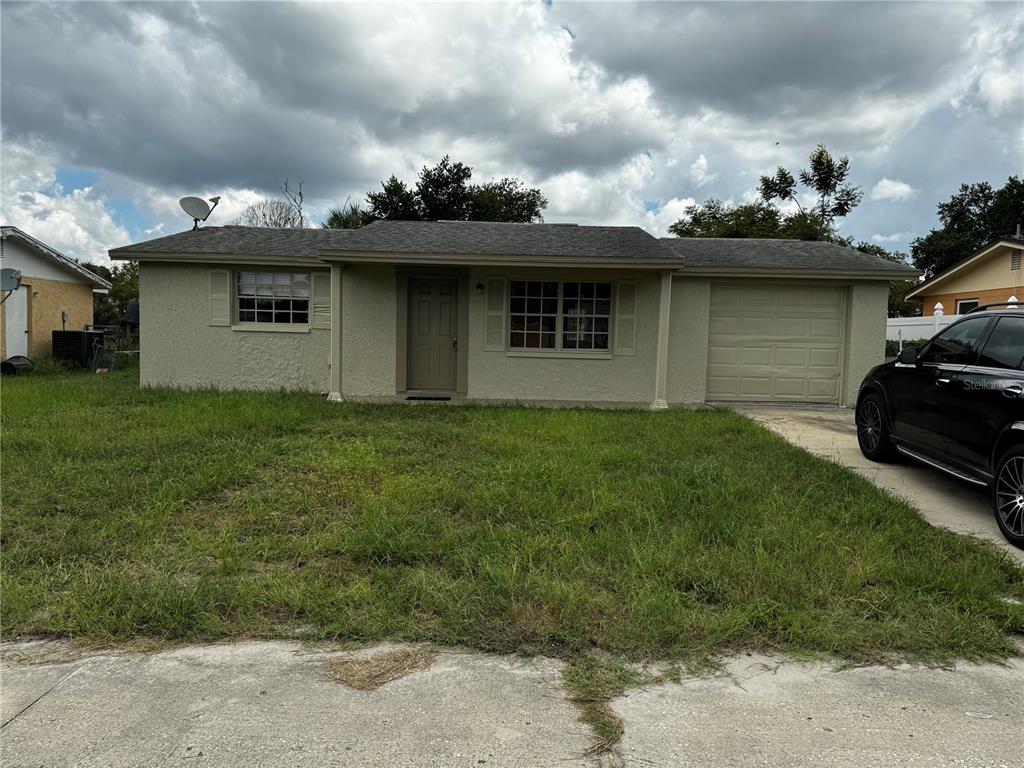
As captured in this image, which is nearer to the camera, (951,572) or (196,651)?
(196,651)

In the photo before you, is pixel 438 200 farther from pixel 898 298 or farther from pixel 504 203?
pixel 898 298

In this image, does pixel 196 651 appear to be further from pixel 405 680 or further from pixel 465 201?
pixel 465 201

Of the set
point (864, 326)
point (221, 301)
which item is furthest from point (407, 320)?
point (864, 326)

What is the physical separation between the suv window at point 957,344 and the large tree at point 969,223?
43.5 meters

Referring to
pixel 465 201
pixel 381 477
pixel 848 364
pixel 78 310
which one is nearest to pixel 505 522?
pixel 381 477

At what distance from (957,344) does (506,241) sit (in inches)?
291

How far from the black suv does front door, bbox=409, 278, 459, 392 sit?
714 cm

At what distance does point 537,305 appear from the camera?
11609 mm

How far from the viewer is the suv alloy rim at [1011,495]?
465 centimetres

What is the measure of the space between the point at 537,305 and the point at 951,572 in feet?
27.2

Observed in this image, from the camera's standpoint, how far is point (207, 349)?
477 inches

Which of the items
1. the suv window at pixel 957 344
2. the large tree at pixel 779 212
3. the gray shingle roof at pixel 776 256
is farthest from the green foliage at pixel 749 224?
the suv window at pixel 957 344

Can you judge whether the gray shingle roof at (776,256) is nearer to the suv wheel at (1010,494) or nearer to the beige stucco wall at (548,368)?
the beige stucco wall at (548,368)

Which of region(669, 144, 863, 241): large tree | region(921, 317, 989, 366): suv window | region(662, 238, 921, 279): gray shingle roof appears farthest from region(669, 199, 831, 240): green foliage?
region(921, 317, 989, 366): suv window
